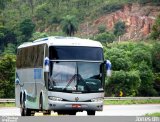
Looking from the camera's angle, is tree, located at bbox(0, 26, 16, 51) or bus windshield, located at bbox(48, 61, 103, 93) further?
tree, located at bbox(0, 26, 16, 51)

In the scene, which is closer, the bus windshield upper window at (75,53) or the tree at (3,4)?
the bus windshield upper window at (75,53)

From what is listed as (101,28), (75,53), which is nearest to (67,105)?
(75,53)

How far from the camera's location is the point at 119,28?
164 meters

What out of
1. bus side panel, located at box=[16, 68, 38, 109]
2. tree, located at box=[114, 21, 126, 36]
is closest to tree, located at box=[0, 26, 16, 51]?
tree, located at box=[114, 21, 126, 36]

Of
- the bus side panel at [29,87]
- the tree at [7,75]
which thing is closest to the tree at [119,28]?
the tree at [7,75]

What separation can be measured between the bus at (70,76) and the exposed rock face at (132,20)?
441 ft

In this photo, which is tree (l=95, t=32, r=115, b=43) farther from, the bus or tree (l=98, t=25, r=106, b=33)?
the bus

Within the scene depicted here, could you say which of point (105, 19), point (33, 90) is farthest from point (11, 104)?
point (105, 19)

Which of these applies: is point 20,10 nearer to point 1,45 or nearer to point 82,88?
point 1,45

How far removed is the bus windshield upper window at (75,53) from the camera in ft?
85.8

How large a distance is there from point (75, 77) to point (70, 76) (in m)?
0.20

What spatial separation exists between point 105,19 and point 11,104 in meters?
119

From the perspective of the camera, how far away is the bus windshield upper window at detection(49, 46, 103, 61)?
2614 centimetres

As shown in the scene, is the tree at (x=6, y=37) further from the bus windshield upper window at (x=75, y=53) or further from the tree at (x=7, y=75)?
the bus windshield upper window at (x=75, y=53)
